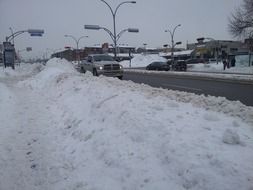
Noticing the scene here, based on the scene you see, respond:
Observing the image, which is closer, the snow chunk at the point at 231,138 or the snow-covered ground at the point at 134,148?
the snow-covered ground at the point at 134,148

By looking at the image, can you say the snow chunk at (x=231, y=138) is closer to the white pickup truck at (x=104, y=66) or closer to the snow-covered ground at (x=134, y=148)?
the snow-covered ground at (x=134, y=148)

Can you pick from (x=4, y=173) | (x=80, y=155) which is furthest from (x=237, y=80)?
(x=4, y=173)

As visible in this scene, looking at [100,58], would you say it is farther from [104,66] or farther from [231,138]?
[231,138]

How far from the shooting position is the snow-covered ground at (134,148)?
4828mm

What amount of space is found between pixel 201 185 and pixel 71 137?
4778 mm

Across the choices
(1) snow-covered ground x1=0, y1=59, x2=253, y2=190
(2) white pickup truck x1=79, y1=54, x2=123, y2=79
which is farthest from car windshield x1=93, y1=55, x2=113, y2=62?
(1) snow-covered ground x1=0, y1=59, x2=253, y2=190

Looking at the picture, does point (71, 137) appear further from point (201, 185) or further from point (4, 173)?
point (201, 185)

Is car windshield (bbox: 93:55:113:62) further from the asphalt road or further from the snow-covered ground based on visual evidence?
the snow-covered ground

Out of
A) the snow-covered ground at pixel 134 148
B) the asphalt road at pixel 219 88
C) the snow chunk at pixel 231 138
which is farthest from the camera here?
the asphalt road at pixel 219 88

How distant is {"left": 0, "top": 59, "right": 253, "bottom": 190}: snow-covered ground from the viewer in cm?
483

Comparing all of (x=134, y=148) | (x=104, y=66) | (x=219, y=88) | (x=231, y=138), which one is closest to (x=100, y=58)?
(x=104, y=66)

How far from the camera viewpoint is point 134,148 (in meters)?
6.13

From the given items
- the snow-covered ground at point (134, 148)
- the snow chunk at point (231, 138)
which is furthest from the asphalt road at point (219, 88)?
the snow chunk at point (231, 138)

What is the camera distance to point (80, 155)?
274 inches
